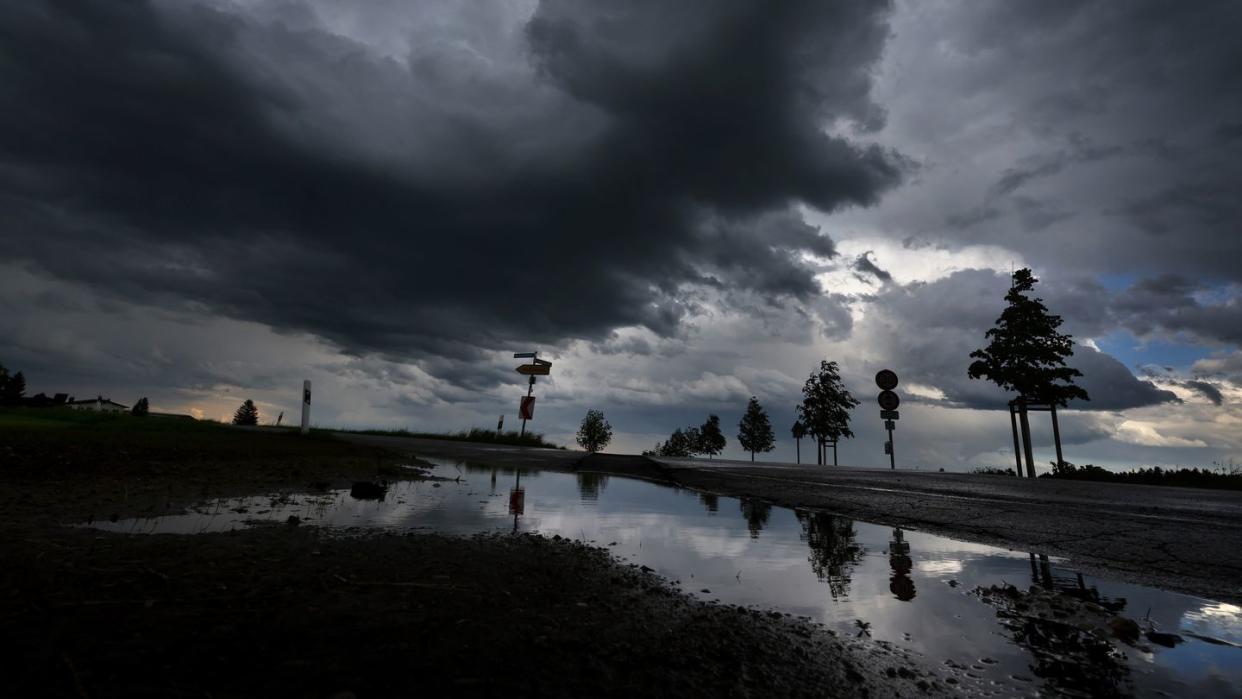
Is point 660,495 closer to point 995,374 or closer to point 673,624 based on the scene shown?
point 673,624

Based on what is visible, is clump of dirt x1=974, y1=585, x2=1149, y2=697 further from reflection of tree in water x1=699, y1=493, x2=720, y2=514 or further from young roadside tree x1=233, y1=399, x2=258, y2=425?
young roadside tree x1=233, y1=399, x2=258, y2=425

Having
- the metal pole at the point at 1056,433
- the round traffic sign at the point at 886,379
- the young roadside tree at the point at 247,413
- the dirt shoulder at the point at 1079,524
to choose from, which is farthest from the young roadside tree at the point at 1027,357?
the young roadside tree at the point at 247,413

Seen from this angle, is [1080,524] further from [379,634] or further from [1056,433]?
[1056,433]

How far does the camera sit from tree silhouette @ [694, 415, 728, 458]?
65.4 m

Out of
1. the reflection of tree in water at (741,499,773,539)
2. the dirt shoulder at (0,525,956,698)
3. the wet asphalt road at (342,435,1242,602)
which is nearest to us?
the dirt shoulder at (0,525,956,698)

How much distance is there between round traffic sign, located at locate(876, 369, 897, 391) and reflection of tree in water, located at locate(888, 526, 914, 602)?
18.5 metres

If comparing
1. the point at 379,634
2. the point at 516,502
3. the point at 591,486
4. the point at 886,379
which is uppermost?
the point at 886,379

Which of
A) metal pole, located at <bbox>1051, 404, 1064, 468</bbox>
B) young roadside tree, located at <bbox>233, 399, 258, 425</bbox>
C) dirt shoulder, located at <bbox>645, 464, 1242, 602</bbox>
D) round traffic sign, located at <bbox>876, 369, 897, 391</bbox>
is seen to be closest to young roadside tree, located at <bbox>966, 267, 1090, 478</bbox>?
metal pole, located at <bbox>1051, 404, 1064, 468</bbox>

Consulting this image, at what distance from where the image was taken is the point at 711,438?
65.6 meters

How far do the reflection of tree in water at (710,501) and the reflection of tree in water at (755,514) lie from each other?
1.03 feet

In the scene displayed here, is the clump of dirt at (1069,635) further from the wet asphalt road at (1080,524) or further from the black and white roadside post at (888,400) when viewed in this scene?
the black and white roadside post at (888,400)

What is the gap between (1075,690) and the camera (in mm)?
1839

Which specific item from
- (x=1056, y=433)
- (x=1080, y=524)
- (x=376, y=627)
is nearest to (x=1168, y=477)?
(x=1056, y=433)

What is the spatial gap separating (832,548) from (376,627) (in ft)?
10.8
